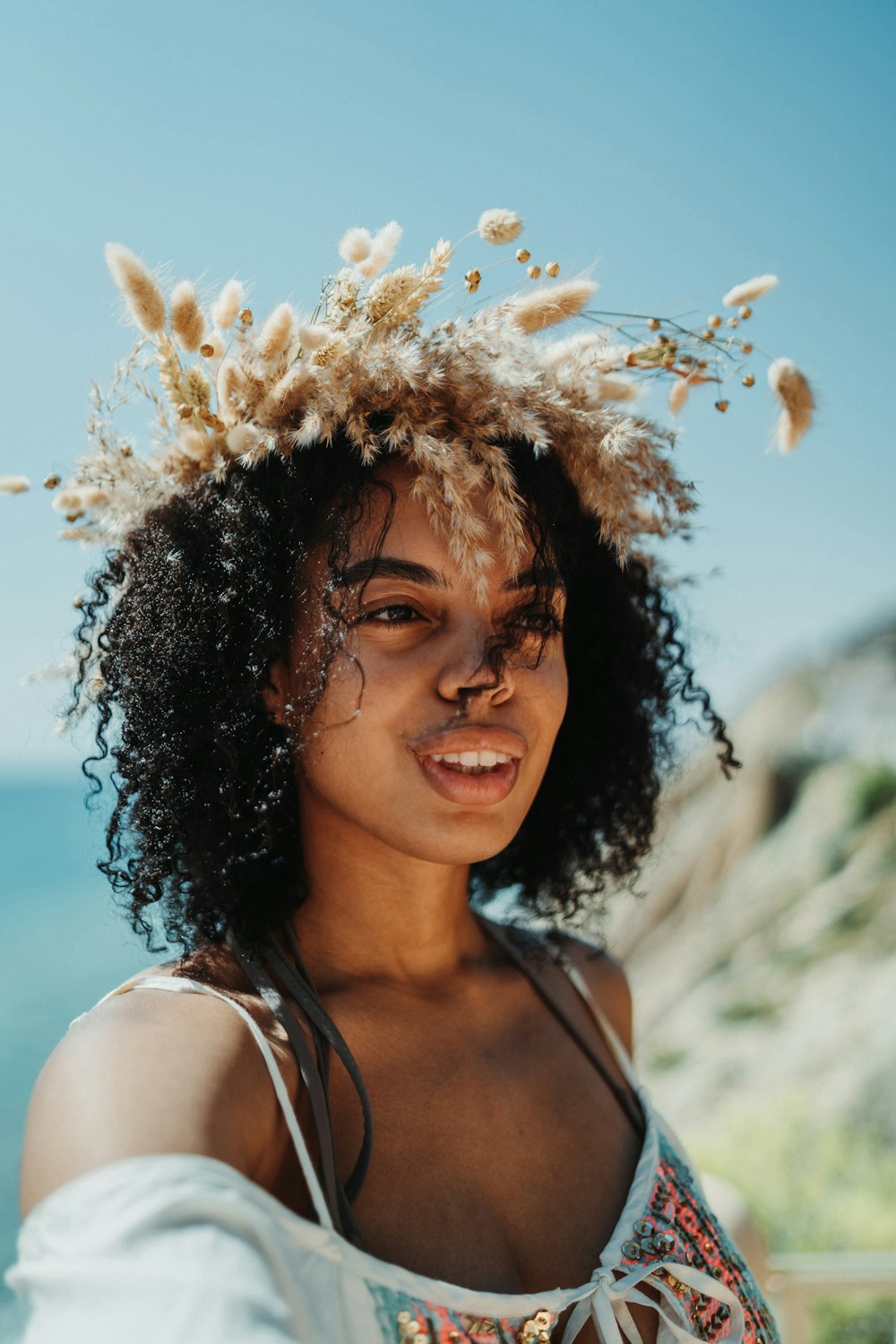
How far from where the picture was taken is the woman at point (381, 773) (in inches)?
52.5

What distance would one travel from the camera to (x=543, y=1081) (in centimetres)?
167

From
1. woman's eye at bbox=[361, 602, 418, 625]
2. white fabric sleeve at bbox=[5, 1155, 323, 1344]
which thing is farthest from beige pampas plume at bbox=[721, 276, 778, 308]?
white fabric sleeve at bbox=[5, 1155, 323, 1344]

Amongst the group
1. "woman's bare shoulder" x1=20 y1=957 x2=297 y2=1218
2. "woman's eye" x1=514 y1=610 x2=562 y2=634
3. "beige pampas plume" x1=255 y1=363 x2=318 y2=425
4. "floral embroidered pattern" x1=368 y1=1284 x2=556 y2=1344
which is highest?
"beige pampas plume" x1=255 y1=363 x2=318 y2=425

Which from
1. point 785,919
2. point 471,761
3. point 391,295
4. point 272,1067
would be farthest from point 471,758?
point 785,919

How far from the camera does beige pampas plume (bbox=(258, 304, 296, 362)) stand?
151 cm

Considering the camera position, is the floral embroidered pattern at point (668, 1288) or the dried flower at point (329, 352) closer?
the floral embroidered pattern at point (668, 1288)

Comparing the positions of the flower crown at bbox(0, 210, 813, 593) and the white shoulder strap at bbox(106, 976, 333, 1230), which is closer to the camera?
the white shoulder strap at bbox(106, 976, 333, 1230)

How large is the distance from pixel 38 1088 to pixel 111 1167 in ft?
0.72

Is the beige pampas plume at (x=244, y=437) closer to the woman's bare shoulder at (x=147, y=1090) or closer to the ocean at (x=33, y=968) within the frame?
the woman's bare shoulder at (x=147, y=1090)

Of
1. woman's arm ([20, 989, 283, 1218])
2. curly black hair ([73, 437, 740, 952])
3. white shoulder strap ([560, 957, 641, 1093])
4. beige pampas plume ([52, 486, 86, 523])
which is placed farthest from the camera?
white shoulder strap ([560, 957, 641, 1093])

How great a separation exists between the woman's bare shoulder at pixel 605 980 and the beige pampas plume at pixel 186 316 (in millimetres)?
1262

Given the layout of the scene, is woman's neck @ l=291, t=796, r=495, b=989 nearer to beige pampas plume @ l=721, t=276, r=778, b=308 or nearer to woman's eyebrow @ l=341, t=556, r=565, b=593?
woman's eyebrow @ l=341, t=556, r=565, b=593

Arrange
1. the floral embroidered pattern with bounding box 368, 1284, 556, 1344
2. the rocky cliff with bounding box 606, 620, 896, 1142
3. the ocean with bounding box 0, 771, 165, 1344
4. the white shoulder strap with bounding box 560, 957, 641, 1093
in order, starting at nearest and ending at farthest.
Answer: the floral embroidered pattern with bounding box 368, 1284, 556, 1344 < the white shoulder strap with bounding box 560, 957, 641, 1093 < the rocky cliff with bounding box 606, 620, 896, 1142 < the ocean with bounding box 0, 771, 165, 1344

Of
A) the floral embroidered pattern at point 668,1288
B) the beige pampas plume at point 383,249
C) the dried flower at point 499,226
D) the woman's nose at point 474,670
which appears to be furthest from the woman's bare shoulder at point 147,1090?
the dried flower at point 499,226
